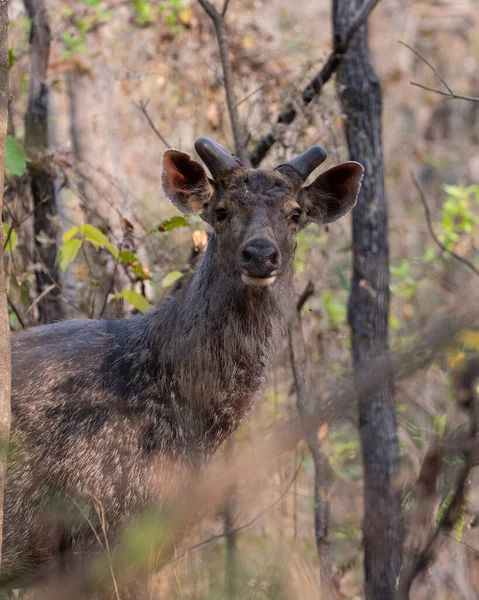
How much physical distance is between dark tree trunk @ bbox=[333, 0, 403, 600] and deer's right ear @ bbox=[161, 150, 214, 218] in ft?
6.82

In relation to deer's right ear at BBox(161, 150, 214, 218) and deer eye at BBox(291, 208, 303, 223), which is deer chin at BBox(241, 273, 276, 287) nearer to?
deer eye at BBox(291, 208, 303, 223)

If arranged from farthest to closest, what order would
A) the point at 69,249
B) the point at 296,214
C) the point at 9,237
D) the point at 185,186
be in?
the point at 9,237
the point at 69,249
the point at 185,186
the point at 296,214

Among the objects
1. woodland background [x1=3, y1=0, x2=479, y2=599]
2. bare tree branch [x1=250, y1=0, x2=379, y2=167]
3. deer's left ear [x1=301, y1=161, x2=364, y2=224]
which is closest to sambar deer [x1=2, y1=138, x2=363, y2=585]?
deer's left ear [x1=301, y1=161, x2=364, y2=224]

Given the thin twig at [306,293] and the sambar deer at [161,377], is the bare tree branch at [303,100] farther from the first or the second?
the sambar deer at [161,377]

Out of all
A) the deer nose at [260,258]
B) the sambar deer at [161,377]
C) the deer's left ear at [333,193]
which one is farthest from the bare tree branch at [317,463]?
the deer nose at [260,258]

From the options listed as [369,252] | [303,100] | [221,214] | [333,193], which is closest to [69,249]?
[221,214]

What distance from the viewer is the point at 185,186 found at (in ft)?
20.4

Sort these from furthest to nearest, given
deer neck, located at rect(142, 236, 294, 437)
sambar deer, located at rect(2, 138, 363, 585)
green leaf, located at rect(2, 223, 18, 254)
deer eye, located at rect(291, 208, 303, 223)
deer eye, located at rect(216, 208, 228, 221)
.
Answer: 1. green leaf, located at rect(2, 223, 18, 254)
2. deer eye, located at rect(291, 208, 303, 223)
3. deer eye, located at rect(216, 208, 228, 221)
4. deer neck, located at rect(142, 236, 294, 437)
5. sambar deer, located at rect(2, 138, 363, 585)

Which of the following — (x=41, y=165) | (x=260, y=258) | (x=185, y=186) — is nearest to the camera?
(x=260, y=258)

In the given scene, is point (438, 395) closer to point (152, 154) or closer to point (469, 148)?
point (152, 154)

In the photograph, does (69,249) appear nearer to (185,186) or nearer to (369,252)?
(185,186)

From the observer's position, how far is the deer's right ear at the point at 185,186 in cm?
616

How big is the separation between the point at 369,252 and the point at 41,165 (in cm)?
313

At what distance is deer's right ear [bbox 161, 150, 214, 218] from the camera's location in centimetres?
616
